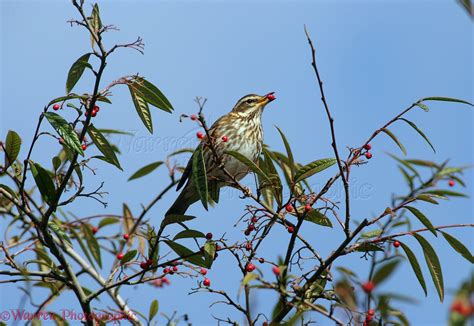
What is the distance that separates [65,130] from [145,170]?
6.11 feet

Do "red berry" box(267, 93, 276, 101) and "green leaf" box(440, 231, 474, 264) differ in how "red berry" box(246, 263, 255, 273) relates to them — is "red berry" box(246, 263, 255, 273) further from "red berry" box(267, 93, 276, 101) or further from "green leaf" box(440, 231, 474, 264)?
"red berry" box(267, 93, 276, 101)

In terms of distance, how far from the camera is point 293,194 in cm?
395

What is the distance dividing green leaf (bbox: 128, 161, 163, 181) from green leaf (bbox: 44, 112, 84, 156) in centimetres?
169

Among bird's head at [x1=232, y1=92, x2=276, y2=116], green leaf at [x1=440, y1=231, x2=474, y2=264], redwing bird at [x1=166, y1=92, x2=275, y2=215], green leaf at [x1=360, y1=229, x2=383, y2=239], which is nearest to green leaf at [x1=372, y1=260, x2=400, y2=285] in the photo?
green leaf at [x1=360, y1=229, x2=383, y2=239]

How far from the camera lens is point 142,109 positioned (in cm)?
411

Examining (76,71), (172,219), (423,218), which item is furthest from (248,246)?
(76,71)

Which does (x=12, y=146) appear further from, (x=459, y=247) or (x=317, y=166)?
(x=459, y=247)

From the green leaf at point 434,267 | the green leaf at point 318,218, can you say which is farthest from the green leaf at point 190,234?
the green leaf at point 434,267

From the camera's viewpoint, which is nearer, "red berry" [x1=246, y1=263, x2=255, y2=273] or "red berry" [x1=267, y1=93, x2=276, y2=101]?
"red berry" [x1=246, y1=263, x2=255, y2=273]

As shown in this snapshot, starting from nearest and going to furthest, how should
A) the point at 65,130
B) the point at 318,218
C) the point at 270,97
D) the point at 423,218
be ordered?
the point at 423,218 < the point at 65,130 < the point at 318,218 < the point at 270,97

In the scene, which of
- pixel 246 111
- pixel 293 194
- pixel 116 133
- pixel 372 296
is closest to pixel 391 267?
pixel 372 296

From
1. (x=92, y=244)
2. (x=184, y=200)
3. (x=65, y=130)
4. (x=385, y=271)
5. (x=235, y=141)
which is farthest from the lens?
(x=235, y=141)

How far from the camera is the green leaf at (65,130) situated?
375 centimetres

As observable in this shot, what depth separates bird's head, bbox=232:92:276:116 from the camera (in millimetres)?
7407
